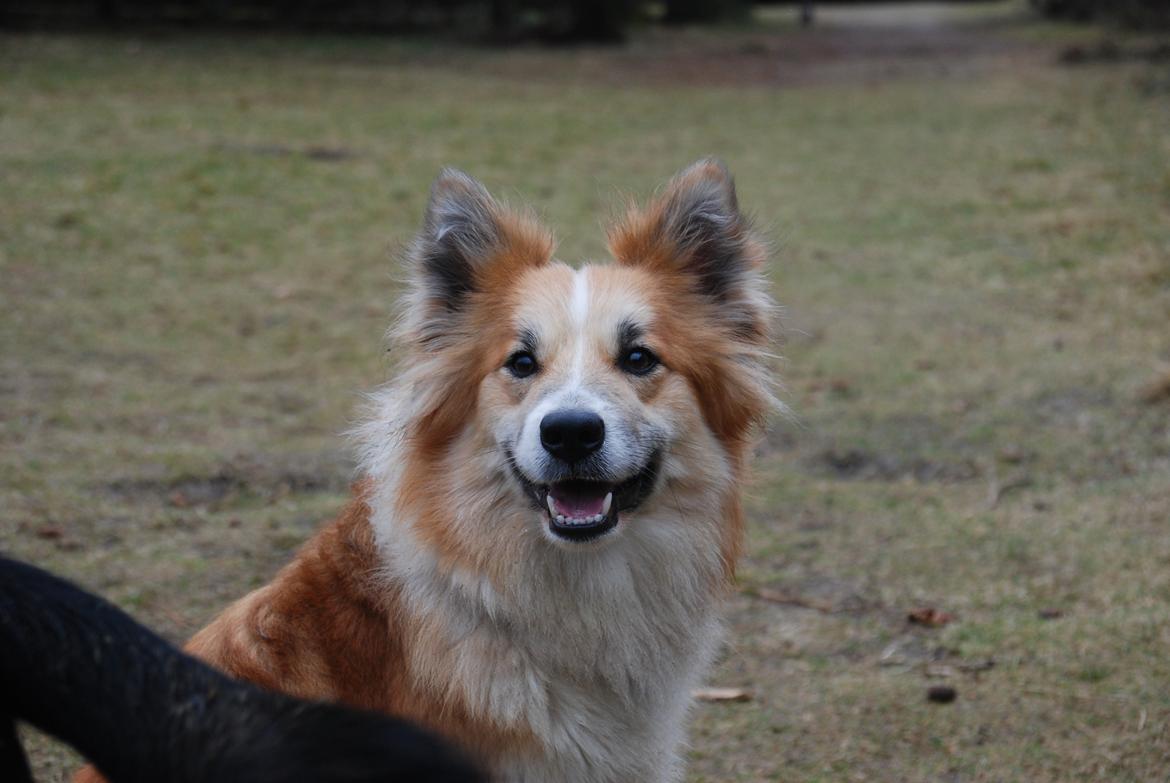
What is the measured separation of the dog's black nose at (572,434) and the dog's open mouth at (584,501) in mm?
107

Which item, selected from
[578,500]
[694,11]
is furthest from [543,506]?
[694,11]

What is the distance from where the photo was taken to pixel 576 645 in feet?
11.4

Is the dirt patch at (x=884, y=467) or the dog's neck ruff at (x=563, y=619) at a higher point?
the dog's neck ruff at (x=563, y=619)

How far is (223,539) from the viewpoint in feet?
18.2

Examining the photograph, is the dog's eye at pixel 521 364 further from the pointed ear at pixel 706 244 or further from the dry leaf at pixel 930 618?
the dry leaf at pixel 930 618

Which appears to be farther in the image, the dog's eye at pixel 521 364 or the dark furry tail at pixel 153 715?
the dog's eye at pixel 521 364

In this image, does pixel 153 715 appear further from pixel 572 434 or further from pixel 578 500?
pixel 578 500

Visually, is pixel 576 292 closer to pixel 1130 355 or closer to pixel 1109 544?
pixel 1109 544

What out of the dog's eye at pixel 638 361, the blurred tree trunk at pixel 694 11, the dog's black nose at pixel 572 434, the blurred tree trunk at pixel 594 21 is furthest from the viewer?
the blurred tree trunk at pixel 694 11

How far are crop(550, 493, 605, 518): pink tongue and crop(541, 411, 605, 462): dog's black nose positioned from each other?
0.15 m

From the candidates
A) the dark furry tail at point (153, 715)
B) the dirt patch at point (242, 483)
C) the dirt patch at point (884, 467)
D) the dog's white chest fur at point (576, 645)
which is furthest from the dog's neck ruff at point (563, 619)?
the dirt patch at point (884, 467)

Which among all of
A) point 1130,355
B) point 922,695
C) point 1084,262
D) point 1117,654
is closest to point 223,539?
point 922,695

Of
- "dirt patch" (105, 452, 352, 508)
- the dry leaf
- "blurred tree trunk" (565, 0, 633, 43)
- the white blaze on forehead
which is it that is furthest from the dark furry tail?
"blurred tree trunk" (565, 0, 633, 43)

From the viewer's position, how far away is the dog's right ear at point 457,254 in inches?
150
